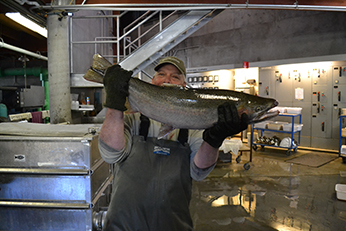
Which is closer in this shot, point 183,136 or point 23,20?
point 183,136

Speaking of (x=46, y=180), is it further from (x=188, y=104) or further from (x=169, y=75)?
(x=188, y=104)

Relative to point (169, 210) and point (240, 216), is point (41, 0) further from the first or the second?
point (240, 216)

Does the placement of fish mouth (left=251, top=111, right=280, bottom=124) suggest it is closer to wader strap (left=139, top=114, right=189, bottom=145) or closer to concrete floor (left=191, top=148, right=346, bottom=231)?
wader strap (left=139, top=114, right=189, bottom=145)

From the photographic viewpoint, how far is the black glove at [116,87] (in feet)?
4.47

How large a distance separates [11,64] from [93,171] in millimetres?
7548

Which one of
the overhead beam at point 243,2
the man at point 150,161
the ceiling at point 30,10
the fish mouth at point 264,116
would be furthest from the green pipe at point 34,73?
the fish mouth at point 264,116

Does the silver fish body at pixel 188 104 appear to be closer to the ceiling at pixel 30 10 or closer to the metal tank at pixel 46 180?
the metal tank at pixel 46 180

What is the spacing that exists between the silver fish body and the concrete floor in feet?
8.10

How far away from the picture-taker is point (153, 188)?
162 cm

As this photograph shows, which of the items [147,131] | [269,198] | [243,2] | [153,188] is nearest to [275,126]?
[269,198]

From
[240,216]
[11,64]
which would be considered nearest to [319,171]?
[240,216]

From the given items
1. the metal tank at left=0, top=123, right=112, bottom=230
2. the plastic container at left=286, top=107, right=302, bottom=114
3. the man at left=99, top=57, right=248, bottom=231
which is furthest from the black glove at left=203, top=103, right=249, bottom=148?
the plastic container at left=286, top=107, right=302, bottom=114

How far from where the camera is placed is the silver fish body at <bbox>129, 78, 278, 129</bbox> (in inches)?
55.2

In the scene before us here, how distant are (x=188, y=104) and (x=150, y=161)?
1.80ft
